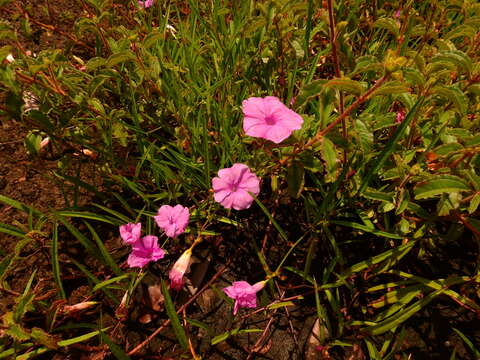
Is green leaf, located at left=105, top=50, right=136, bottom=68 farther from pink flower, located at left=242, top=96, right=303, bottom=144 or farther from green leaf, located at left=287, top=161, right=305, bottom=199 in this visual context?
green leaf, located at left=287, top=161, right=305, bottom=199

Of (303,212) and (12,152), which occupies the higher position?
(12,152)

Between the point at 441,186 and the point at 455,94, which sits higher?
the point at 455,94

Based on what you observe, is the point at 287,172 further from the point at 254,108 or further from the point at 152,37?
the point at 152,37

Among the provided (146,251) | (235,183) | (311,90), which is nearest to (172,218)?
(146,251)

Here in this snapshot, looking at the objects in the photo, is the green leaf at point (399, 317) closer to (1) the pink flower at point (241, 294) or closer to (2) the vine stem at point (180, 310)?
(1) the pink flower at point (241, 294)

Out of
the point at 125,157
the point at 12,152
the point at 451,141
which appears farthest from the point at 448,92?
the point at 12,152

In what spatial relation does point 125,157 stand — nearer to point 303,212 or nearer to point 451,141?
point 303,212
